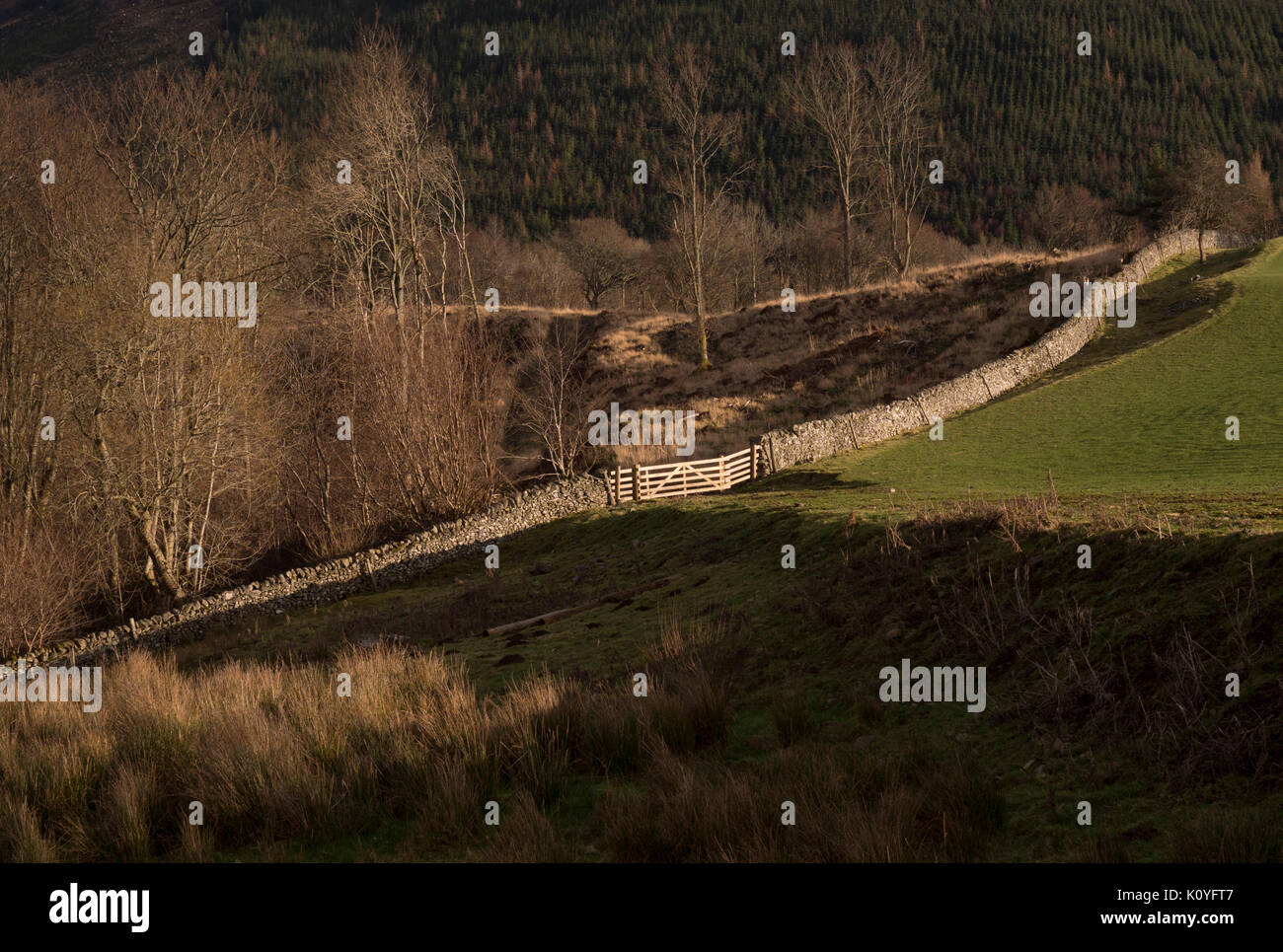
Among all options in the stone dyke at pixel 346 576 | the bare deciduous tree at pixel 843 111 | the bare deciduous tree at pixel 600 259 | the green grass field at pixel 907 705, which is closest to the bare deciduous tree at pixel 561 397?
the stone dyke at pixel 346 576

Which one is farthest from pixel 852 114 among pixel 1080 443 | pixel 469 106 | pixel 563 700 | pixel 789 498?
pixel 469 106

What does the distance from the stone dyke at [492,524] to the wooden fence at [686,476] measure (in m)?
0.65

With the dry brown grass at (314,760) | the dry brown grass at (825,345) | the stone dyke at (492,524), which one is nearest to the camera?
the dry brown grass at (314,760)

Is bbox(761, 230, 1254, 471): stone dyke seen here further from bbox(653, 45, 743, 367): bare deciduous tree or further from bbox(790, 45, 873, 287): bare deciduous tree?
bbox(790, 45, 873, 287): bare deciduous tree

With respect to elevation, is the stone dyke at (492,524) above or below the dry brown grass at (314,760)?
above

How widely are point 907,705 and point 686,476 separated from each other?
840 inches

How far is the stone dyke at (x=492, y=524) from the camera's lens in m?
26.3

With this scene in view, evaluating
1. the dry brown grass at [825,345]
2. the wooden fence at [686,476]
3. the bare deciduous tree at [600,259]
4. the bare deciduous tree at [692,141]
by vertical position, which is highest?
the bare deciduous tree at [600,259]

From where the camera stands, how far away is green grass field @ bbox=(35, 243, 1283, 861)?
24.3 feet

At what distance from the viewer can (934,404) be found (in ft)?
116

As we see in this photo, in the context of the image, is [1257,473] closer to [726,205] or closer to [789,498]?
[789,498]

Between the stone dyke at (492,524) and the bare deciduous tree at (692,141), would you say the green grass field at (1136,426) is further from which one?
the bare deciduous tree at (692,141)

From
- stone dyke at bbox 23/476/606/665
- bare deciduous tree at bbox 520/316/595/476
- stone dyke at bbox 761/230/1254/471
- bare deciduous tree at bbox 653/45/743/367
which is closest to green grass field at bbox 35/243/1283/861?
stone dyke at bbox 23/476/606/665
